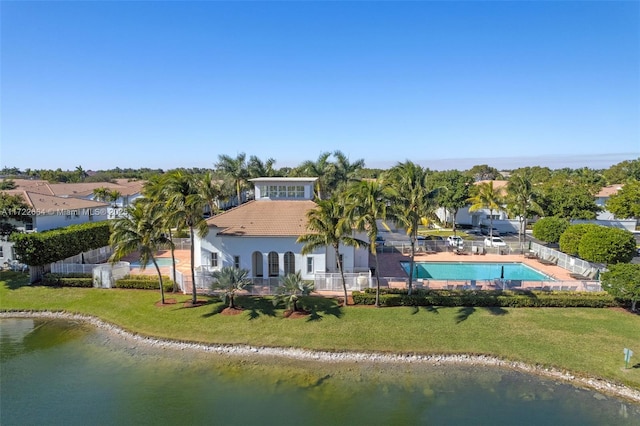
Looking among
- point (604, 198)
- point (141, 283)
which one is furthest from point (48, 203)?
point (604, 198)

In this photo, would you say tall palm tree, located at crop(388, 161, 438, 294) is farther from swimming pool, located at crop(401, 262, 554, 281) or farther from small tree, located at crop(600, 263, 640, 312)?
small tree, located at crop(600, 263, 640, 312)

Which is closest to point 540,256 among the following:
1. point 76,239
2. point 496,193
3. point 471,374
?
point 496,193

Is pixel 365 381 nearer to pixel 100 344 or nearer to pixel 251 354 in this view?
pixel 251 354

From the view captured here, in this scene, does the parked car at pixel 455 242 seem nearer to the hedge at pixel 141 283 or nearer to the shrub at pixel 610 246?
the shrub at pixel 610 246

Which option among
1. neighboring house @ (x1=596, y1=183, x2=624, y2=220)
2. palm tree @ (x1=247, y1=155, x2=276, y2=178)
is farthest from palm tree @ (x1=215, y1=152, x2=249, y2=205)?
neighboring house @ (x1=596, y1=183, x2=624, y2=220)

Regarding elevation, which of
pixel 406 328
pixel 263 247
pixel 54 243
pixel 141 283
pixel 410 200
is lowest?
pixel 406 328

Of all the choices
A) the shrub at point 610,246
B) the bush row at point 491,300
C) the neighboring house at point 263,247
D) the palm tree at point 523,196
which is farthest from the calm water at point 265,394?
the palm tree at point 523,196

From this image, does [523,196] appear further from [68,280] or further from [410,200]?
[68,280]
